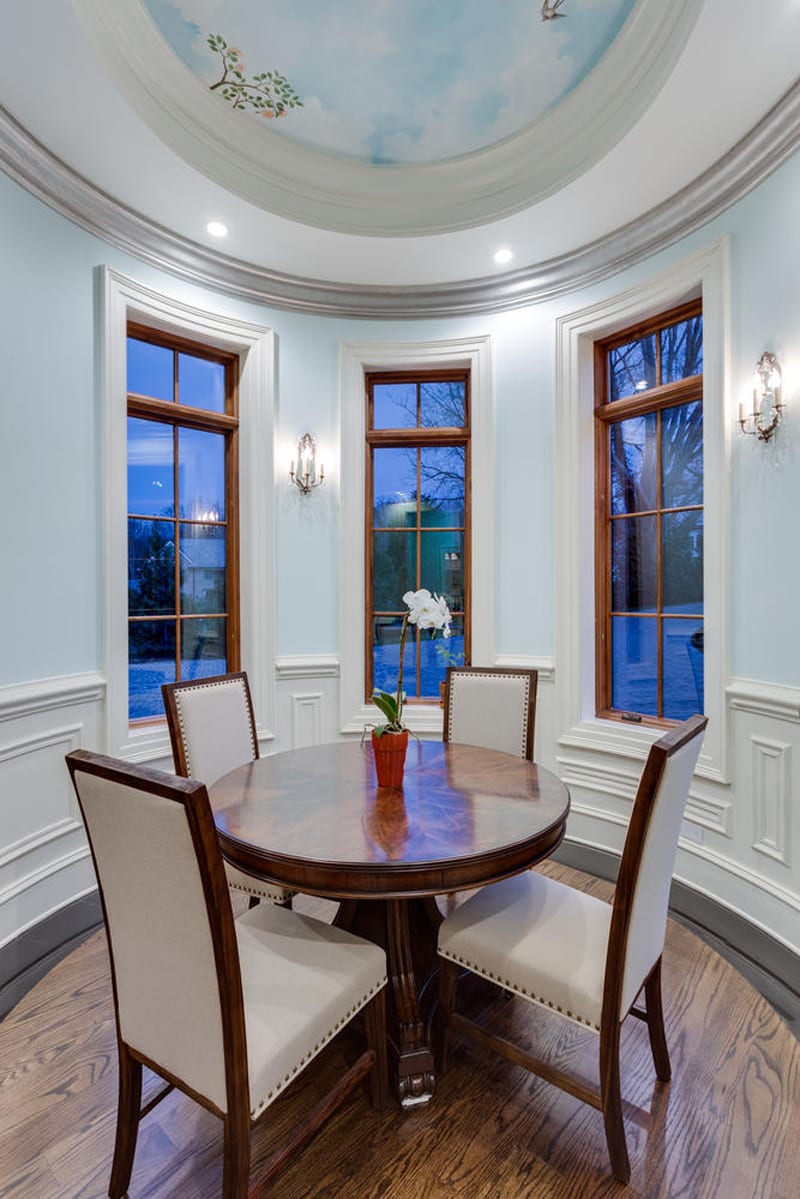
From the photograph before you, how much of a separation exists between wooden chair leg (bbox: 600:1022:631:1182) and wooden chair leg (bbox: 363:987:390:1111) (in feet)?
1.70

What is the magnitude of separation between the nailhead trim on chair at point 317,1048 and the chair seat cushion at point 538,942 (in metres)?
0.25

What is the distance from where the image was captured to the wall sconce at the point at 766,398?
223cm

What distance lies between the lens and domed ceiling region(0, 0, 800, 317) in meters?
1.95

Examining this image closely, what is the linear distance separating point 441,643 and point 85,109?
278 cm

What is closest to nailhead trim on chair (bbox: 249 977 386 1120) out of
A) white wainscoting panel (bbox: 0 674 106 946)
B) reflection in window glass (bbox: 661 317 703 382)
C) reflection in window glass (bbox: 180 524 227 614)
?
white wainscoting panel (bbox: 0 674 106 946)

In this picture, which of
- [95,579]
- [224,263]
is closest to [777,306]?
[224,263]

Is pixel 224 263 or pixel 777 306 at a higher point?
pixel 224 263

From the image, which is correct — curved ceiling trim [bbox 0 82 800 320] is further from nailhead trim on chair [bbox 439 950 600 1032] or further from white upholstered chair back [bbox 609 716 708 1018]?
nailhead trim on chair [bbox 439 950 600 1032]

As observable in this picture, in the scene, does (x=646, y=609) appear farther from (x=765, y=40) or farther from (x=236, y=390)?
(x=236, y=390)

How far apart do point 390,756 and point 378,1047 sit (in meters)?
0.72

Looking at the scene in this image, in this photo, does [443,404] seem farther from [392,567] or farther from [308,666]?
[308,666]

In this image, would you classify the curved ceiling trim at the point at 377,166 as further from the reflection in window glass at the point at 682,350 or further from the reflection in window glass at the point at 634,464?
the reflection in window glass at the point at 634,464

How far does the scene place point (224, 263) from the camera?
120 inches

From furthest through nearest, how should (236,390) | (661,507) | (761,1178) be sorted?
(236,390)
(661,507)
(761,1178)
